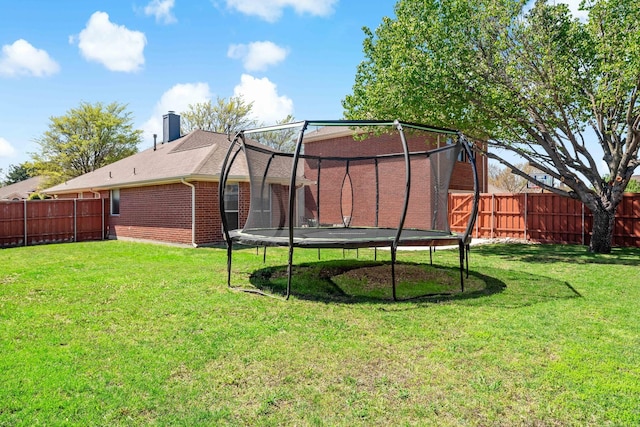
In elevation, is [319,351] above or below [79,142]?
below

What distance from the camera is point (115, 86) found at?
15578 mm

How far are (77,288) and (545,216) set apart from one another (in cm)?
1370

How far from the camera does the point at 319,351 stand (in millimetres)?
3570

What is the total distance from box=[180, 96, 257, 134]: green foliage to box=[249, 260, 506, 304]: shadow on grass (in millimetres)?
26700

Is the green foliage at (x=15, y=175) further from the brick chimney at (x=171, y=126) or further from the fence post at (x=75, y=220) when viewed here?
the fence post at (x=75, y=220)

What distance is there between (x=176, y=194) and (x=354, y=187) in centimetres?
781

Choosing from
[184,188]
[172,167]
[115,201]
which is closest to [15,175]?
[115,201]

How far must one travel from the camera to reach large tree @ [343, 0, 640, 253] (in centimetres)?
955

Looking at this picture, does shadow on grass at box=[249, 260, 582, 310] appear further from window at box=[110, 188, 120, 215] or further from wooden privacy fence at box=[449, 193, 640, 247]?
window at box=[110, 188, 120, 215]

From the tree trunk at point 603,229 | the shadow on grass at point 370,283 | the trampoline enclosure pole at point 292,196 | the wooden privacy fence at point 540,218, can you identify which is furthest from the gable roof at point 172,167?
the tree trunk at point 603,229

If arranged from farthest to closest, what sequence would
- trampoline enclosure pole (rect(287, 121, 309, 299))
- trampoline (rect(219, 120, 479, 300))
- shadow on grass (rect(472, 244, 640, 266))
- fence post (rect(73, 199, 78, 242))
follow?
fence post (rect(73, 199, 78, 242))
shadow on grass (rect(472, 244, 640, 266))
trampoline (rect(219, 120, 479, 300))
trampoline enclosure pole (rect(287, 121, 309, 299))

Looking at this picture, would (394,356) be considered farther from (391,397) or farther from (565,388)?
(565,388)

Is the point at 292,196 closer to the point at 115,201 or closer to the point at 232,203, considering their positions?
the point at 232,203

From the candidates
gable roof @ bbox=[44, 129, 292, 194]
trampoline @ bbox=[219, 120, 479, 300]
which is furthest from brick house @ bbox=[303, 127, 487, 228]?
gable roof @ bbox=[44, 129, 292, 194]
